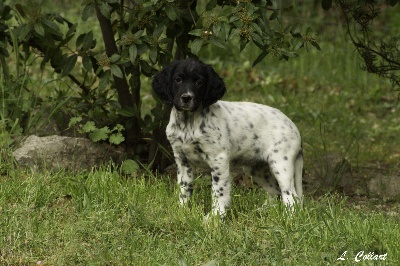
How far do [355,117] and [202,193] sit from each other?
484 cm

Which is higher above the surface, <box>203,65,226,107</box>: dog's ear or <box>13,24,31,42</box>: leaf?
<box>13,24,31,42</box>: leaf

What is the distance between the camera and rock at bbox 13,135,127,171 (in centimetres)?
703

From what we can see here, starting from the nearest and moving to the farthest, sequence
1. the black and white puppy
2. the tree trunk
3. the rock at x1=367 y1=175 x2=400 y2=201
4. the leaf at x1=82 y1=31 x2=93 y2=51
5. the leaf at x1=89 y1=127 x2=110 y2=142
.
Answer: the black and white puppy → the leaf at x1=82 y1=31 x2=93 y2=51 → the leaf at x1=89 y1=127 x2=110 y2=142 → the tree trunk → the rock at x1=367 y1=175 x2=400 y2=201

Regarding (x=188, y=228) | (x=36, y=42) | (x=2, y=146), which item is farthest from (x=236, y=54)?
(x=188, y=228)

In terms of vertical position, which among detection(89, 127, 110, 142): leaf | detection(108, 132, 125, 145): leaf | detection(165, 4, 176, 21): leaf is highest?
detection(165, 4, 176, 21): leaf

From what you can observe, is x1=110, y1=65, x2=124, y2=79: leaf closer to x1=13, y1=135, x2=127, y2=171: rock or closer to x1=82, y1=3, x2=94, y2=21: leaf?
x1=82, y1=3, x2=94, y2=21: leaf

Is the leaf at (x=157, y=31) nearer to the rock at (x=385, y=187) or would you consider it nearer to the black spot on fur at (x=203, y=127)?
the black spot on fur at (x=203, y=127)

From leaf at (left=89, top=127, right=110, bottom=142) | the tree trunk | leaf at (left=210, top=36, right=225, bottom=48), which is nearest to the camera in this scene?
leaf at (left=210, top=36, right=225, bottom=48)

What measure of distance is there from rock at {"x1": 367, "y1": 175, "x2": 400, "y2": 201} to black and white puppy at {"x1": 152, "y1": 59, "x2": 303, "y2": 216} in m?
1.49

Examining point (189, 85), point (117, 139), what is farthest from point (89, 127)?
point (189, 85)

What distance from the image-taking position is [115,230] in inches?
219

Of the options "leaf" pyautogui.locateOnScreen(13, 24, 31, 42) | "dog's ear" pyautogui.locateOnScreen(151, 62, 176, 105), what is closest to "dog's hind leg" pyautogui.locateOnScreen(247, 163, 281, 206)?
"dog's ear" pyautogui.locateOnScreen(151, 62, 176, 105)

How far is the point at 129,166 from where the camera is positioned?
706 centimetres

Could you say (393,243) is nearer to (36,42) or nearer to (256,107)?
(256,107)
